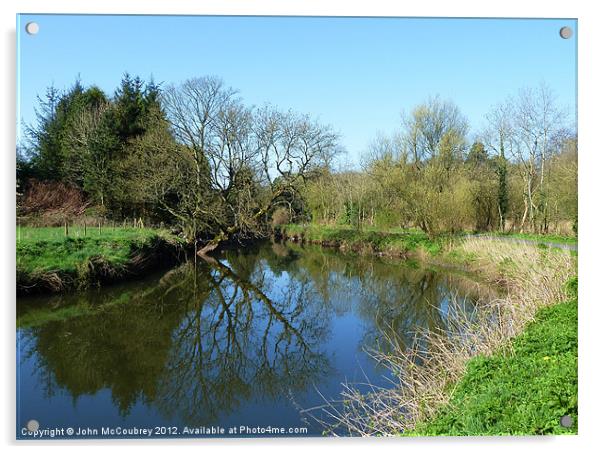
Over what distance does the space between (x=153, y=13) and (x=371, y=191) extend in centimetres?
→ 1596

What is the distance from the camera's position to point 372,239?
2067 centimetres

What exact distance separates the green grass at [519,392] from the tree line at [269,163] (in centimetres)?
184

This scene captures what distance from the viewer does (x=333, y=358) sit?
22.0 ft

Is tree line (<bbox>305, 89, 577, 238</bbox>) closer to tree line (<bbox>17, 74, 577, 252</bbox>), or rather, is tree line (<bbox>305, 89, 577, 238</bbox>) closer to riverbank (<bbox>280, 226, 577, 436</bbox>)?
tree line (<bbox>17, 74, 577, 252</bbox>)

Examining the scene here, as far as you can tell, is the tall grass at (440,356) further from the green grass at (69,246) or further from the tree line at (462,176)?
the green grass at (69,246)

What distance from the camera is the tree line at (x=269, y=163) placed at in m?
7.39

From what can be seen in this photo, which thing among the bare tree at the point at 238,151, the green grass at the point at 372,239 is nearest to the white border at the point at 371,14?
the bare tree at the point at 238,151

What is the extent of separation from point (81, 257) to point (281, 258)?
392 inches

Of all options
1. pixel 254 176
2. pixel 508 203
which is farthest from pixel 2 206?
pixel 508 203

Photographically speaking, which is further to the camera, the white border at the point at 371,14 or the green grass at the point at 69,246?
the green grass at the point at 69,246

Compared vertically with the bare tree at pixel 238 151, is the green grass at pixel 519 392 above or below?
below

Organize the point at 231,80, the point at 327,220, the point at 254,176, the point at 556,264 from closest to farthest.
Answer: the point at 231,80, the point at 556,264, the point at 254,176, the point at 327,220

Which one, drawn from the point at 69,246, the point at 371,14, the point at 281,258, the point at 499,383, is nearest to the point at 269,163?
the point at 281,258

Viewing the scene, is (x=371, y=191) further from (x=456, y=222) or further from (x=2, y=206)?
(x=2, y=206)
